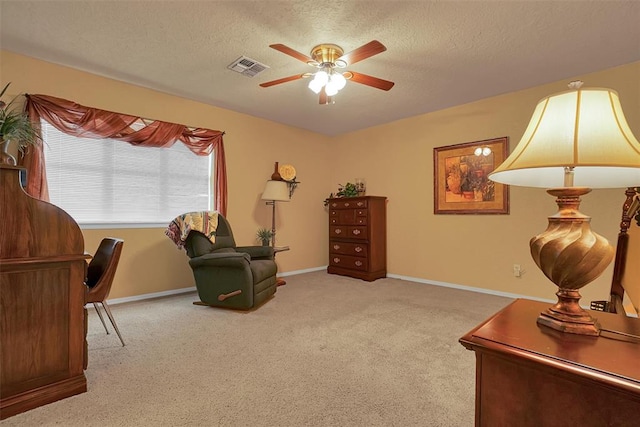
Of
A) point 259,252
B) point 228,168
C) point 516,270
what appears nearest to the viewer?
point 516,270

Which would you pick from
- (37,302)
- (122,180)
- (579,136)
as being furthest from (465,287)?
(122,180)

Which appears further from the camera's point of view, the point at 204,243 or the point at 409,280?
the point at 409,280

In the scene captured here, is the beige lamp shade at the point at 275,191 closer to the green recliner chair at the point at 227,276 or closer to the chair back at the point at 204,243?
the chair back at the point at 204,243

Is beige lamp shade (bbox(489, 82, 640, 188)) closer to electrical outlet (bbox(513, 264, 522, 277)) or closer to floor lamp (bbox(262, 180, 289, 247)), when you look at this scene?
electrical outlet (bbox(513, 264, 522, 277))

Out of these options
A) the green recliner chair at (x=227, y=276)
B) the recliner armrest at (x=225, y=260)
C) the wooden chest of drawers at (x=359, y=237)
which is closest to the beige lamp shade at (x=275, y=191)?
the wooden chest of drawers at (x=359, y=237)

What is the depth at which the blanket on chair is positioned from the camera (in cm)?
318

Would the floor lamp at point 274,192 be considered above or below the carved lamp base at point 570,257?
above

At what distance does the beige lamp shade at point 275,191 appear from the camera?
4254mm

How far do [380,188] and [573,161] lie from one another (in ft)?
13.8

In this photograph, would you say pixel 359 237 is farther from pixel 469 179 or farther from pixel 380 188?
pixel 469 179

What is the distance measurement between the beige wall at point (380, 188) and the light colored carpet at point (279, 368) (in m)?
0.62

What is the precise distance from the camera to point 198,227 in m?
3.24

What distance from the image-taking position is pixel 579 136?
0.76 meters

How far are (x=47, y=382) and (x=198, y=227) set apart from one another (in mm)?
1813
